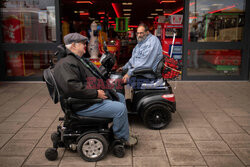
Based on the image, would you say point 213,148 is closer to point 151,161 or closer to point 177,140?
point 177,140

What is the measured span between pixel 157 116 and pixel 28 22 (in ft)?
15.7

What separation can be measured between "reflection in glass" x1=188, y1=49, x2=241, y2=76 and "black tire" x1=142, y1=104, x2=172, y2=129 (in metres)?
3.53

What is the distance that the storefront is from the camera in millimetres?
6766

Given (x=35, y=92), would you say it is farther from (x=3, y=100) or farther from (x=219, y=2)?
(x=219, y=2)

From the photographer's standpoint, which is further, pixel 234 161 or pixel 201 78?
pixel 201 78

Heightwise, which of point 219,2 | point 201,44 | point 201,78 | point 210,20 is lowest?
point 201,78

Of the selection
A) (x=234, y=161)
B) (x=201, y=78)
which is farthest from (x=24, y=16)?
(x=234, y=161)

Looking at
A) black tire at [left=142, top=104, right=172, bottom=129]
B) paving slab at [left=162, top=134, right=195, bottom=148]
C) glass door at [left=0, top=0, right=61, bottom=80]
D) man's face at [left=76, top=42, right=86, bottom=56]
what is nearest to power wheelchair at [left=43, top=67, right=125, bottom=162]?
man's face at [left=76, top=42, right=86, bottom=56]

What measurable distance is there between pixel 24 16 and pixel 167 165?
5714 mm

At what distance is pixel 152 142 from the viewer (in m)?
3.43

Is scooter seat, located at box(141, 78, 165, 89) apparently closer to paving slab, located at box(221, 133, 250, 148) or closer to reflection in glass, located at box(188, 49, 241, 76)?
paving slab, located at box(221, 133, 250, 148)

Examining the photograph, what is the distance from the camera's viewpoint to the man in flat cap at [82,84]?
2.73m

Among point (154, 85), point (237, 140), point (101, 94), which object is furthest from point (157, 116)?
point (101, 94)

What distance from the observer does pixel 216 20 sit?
23.1 ft
